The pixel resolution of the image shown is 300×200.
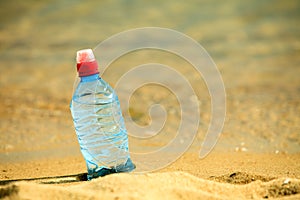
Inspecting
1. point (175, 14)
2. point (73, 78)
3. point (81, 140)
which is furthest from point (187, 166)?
point (175, 14)

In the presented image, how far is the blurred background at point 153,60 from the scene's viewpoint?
454 cm

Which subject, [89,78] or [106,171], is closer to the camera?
[89,78]

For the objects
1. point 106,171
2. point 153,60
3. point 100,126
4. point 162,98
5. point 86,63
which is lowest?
point 106,171

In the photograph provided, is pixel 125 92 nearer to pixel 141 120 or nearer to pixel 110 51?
pixel 141 120

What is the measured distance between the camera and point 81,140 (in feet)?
11.1

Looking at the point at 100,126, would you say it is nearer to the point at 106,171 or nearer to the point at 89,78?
the point at 106,171

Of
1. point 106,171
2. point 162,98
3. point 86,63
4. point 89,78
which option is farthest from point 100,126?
point 162,98

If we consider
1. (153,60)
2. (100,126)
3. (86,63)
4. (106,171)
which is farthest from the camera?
(153,60)

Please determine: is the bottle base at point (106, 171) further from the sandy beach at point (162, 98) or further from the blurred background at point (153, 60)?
the blurred background at point (153, 60)

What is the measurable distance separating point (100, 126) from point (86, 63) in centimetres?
63

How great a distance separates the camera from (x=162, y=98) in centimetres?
624

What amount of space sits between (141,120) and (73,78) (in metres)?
2.99

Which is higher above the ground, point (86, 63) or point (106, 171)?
point (86, 63)

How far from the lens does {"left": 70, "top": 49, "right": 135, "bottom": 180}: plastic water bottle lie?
327cm
